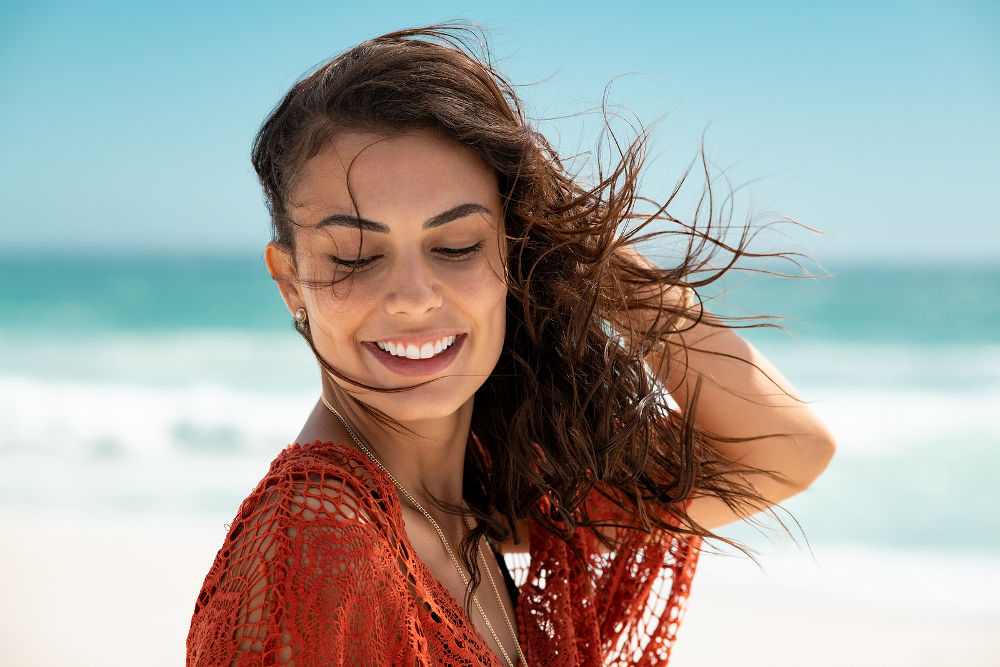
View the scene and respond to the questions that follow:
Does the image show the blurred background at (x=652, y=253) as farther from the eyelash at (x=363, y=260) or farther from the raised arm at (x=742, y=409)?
the eyelash at (x=363, y=260)

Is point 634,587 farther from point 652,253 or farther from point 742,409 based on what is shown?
point 652,253

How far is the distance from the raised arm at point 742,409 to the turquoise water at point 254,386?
451 centimetres

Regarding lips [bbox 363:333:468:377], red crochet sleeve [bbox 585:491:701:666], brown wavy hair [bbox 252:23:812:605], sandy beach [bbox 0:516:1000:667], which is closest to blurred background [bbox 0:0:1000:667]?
sandy beach [bbox 0:516:1000:667]

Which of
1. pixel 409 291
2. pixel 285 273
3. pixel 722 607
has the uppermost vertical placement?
pixel 722 607

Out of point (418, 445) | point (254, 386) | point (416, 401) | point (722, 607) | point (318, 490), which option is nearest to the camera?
point (318, 490)

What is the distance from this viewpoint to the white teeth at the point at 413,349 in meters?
1.65

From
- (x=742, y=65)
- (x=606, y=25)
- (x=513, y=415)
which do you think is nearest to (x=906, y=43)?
(x=742, y=65)

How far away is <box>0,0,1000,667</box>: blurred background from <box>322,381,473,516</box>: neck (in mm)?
599

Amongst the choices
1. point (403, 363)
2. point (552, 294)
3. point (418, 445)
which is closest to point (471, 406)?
point (418, 445)

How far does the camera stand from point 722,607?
19.5 feet

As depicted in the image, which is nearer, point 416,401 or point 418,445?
point 416,401

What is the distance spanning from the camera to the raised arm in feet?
7.22

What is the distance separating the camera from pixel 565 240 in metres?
1.93

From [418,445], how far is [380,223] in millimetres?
553
